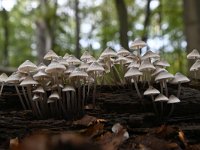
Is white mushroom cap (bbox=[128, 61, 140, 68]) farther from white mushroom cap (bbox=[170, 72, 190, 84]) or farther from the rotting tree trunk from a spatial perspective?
the rotting tree trunk

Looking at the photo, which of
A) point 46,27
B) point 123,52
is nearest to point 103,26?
point 46,27

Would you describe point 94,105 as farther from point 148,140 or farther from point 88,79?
point 148,140

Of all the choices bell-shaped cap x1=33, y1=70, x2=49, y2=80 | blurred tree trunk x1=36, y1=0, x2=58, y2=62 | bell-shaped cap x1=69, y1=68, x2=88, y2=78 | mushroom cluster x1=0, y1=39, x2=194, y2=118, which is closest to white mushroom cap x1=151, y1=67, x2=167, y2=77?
mushroom cluster x1=0, y1=39, x2=194, y2=118

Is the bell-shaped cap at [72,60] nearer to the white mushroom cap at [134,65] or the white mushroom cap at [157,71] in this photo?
the white mushroom cap at [134,65]

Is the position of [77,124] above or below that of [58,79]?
below

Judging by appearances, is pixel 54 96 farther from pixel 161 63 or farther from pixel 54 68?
pixel 161 63

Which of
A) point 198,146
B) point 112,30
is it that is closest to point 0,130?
point 198,146
